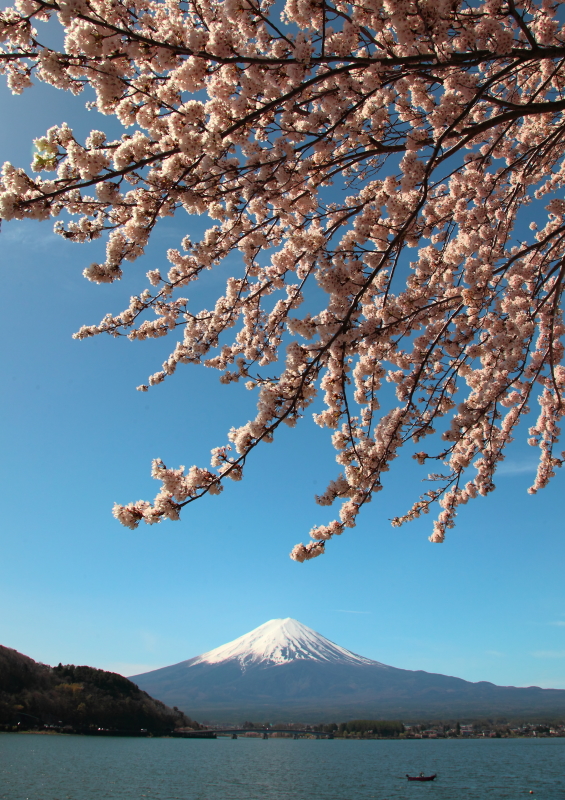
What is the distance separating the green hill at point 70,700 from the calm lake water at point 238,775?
11.1 ft

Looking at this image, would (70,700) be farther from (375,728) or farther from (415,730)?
(415,730)

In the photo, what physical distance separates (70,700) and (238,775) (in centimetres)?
3060

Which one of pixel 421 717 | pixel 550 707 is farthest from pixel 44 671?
pixel 550 707

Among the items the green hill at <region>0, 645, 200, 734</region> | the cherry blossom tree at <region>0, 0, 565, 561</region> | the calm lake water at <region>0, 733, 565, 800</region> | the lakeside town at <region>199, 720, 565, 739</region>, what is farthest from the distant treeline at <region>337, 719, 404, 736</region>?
the cherry blossom tree at <region>0, 0, 565, 561</region>

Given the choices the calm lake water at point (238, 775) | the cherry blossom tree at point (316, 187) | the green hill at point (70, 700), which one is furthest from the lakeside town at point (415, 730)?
the cherry blossom tree at point (316, 187)

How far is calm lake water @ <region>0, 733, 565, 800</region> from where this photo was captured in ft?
148

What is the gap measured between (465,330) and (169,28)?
3809 mm

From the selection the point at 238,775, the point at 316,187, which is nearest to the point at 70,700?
the point at 238,775

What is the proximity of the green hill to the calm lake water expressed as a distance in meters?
3.37

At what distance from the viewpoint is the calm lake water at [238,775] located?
45.2 meters

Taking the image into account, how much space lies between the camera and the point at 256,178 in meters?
4.08

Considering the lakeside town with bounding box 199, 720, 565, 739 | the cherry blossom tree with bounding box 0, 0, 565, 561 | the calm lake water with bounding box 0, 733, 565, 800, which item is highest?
the cherry blossom tree with bounding box 0, 0, 565, 561

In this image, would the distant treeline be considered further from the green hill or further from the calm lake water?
the green hill

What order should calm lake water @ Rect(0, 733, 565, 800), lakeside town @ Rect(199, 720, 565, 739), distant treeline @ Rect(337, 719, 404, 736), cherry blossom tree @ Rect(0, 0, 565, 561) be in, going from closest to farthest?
cherry blossom tree @ Rect(0, 0, 565, 561), calm lake water @ Rect(0, 733, 565, 800), distant treeline @ Rect(337, 719, 404, 736), lakeside town @ Rect(199, 720, 565, 739)
